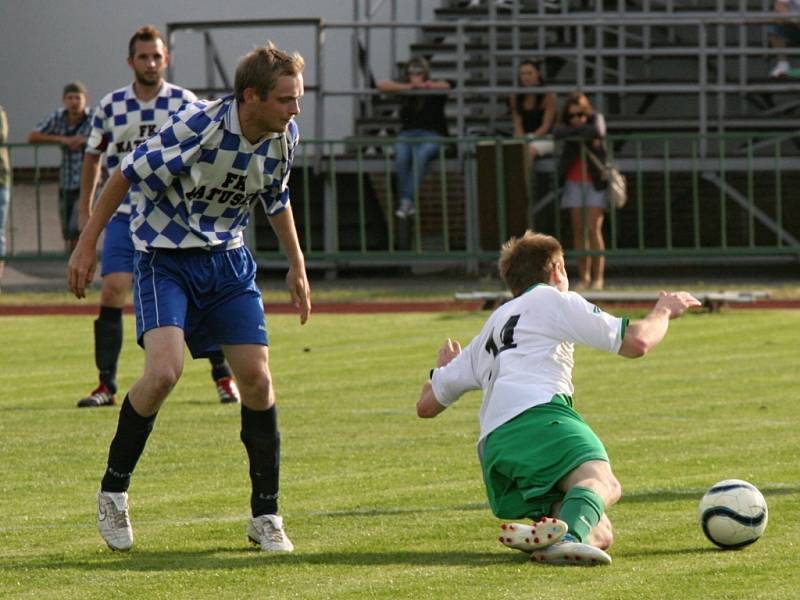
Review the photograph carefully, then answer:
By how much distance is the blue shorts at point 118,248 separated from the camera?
996 cm

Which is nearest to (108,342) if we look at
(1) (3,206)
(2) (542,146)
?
(1) (3,206)

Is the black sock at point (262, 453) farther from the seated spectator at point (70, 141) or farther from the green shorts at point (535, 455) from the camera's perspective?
the seated spectator at point (70, 141)

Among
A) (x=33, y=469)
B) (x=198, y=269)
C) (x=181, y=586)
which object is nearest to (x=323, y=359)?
(x=33, y=469)

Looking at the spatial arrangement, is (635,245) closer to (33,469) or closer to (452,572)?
(33,469)

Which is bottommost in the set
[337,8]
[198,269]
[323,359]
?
[323,359]

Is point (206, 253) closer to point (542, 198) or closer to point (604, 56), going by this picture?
point (542, 198)

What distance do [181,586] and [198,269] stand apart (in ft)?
4.44

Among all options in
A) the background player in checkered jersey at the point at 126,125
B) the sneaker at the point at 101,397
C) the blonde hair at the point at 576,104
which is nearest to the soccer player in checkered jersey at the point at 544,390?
the background player in checkered jersey at the point at 126,125

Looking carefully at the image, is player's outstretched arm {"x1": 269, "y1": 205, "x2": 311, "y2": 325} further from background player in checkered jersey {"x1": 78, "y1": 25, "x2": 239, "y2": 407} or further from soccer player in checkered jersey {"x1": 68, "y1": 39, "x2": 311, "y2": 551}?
background player in checkered jersey {"x1": 78, "y1": 25, "x2": 239, "y2": 407}

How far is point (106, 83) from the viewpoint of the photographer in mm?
26641

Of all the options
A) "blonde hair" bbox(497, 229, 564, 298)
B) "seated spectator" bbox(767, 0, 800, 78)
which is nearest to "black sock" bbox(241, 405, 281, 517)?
"blonde hair" bbox(497, 229, 564, 298)

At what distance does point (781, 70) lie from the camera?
20.4 meters

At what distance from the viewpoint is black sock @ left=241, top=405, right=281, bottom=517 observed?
20.9 ft

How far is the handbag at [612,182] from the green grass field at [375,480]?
4.25 metres
